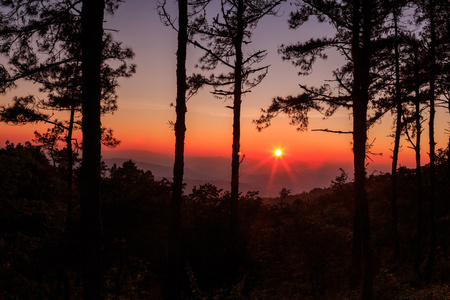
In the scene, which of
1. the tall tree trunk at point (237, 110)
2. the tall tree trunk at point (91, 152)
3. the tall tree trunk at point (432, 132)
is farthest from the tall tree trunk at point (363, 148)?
the tall tree trunk at point (91, 152)

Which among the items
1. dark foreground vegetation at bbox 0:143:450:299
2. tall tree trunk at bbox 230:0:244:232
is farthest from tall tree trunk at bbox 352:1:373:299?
tall tree trunk at bbox 230:0:244:232

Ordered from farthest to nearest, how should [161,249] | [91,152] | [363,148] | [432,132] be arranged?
[161,249] < [432,132] < [363,148] < [91,152]

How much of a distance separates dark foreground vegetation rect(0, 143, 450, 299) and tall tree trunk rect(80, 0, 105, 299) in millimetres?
3765

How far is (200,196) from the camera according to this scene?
87.4 feet

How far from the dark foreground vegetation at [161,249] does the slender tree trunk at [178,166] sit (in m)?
0.91

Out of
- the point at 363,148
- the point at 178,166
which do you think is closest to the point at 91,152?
the point at 178,166

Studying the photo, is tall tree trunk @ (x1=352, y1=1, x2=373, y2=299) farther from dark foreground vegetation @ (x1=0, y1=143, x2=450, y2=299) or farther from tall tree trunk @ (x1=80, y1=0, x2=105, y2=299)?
tall tree trunk @ (x1=80, y1=0, x2=105, y2=299)

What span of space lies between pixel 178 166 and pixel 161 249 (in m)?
6.33

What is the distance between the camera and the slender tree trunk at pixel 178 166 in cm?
801

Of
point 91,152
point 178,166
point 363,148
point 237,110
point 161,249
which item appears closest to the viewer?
point 91,152

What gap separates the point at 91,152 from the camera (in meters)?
5.38

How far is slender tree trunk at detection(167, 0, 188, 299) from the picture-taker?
801 centimetres

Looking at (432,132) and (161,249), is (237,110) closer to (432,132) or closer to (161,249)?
(161,249)

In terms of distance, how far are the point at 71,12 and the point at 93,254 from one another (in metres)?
4.70
